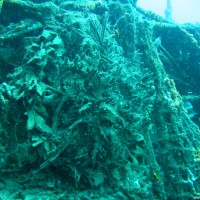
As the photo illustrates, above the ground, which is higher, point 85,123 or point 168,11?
point 168,11

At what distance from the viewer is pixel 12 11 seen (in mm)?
5102

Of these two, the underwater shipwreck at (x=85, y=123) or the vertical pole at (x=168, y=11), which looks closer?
the underwater shipwreck at (x=85, y=123)

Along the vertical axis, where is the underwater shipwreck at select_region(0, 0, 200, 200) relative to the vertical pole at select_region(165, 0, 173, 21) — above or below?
below

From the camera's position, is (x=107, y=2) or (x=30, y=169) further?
(x=107, y=2)

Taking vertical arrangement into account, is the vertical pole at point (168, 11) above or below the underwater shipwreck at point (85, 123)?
above

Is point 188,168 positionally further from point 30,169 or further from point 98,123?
point 30,169

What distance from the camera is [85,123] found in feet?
10.0

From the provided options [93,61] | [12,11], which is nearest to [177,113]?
[93,61]

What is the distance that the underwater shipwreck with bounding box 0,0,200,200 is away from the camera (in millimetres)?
2967

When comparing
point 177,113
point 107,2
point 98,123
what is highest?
point 107,2

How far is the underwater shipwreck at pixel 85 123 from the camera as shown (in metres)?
2.97

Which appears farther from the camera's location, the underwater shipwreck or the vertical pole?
the vertical pole

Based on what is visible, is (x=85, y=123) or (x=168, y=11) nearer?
(x=85, y=123)

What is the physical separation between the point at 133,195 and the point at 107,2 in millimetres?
4726
